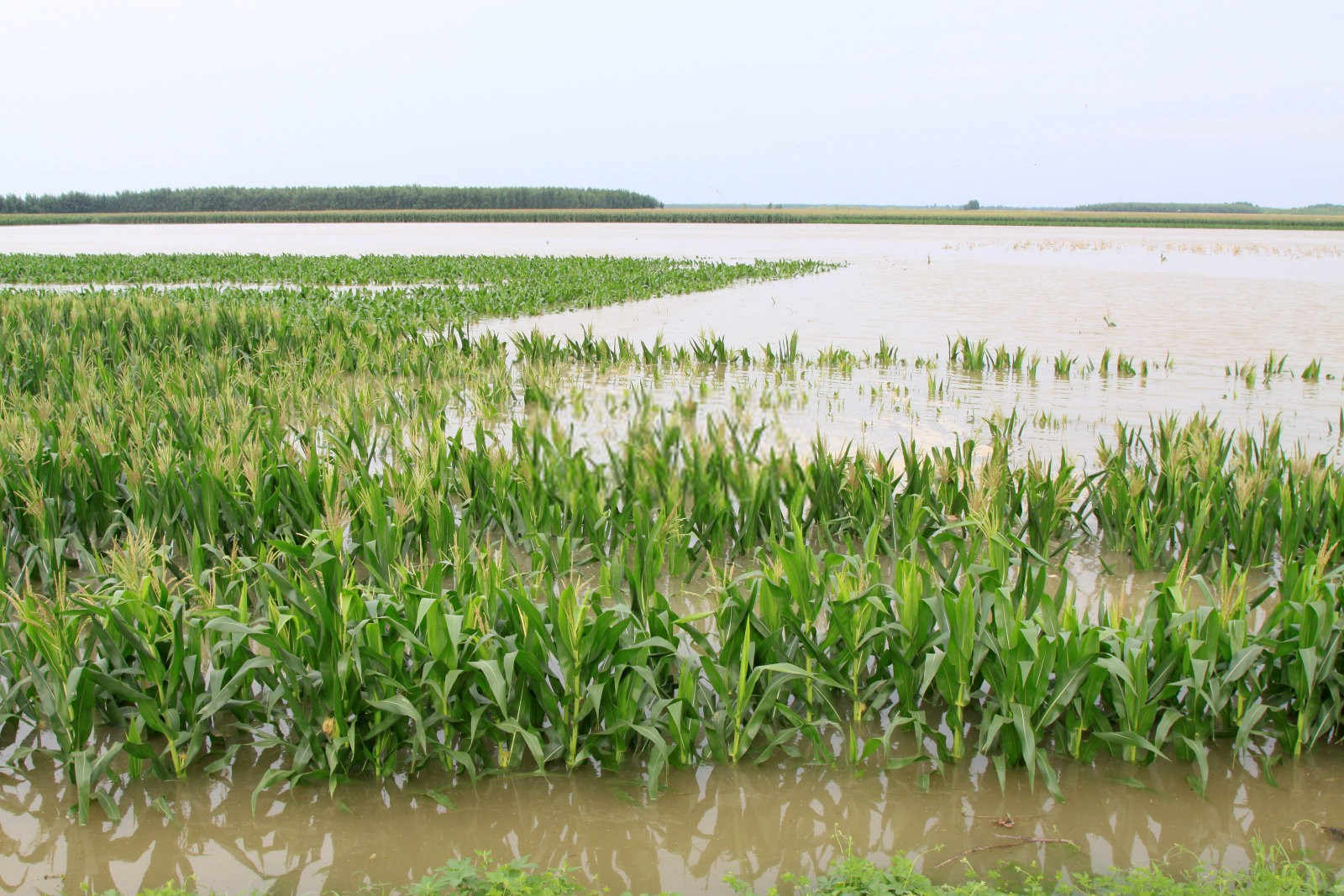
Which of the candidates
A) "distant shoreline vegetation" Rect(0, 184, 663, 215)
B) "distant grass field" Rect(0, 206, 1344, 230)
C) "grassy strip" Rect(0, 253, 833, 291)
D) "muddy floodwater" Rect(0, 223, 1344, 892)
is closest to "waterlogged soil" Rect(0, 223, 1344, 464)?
"muddy floodwater" Rect(0, 223, 1344, 892)

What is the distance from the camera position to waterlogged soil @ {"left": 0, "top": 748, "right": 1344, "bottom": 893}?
9.52 ft

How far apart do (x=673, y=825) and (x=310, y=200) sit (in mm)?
113258

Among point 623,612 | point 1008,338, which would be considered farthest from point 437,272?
point 623,612

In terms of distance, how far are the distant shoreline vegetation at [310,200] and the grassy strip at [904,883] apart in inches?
4169

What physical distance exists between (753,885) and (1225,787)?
171cm

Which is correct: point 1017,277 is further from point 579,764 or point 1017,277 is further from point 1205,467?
point 579,764

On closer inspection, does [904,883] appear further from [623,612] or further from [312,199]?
[312,199]

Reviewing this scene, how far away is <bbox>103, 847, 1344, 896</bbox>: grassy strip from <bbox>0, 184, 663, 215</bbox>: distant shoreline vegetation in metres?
106

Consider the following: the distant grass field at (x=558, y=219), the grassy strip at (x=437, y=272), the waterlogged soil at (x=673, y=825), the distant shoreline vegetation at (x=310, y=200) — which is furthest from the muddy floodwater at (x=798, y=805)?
the distant shoreline vegetation at (x=310, y=200)

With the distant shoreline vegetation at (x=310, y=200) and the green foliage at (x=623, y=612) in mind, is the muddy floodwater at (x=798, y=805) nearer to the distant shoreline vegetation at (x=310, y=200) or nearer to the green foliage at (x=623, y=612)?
the green foliage at (x=623, y=612)

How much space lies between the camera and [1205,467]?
5504 mm

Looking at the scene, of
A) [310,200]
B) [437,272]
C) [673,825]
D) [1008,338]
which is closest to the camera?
[673,825]

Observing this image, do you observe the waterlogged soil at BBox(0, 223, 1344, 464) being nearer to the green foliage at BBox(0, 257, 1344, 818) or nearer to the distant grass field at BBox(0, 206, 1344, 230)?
the green foliage at BBox(0, 257, 1344, 818)

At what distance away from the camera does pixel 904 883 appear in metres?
2.68
